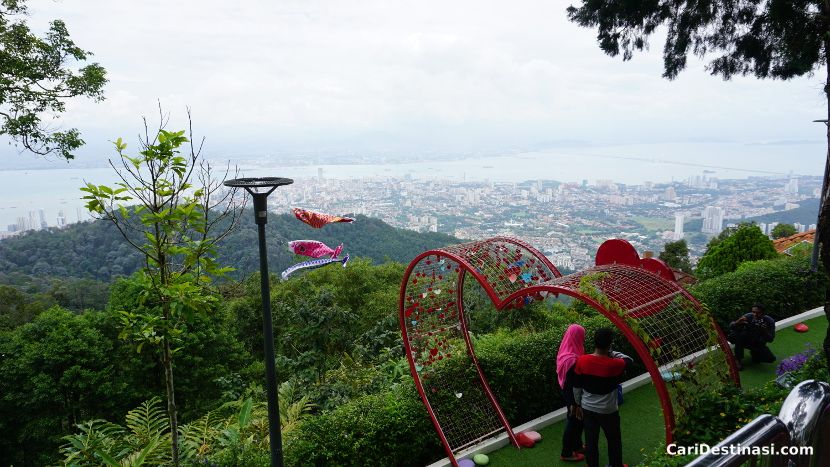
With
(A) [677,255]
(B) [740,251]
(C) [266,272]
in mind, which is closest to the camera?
(C) [266,272]

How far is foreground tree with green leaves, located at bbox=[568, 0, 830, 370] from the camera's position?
5.70m

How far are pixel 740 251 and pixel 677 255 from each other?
277 inches

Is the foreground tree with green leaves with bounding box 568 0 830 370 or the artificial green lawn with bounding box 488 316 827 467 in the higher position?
the foreground tree with green leaves with bounding box 568 0 830 370

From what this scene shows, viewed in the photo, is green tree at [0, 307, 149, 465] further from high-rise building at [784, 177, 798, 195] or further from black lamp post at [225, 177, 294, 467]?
high-rise building at [784, 177, 798, 195]

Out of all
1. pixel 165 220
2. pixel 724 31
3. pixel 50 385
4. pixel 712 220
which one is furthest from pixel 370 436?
pixel 712 220

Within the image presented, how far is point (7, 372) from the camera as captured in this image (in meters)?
12.0

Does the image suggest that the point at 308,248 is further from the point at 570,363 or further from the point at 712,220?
the point at 712,220

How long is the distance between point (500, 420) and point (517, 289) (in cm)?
176

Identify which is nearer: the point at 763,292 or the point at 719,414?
the point at 719,414

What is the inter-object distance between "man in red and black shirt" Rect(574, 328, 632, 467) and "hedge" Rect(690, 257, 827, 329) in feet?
16.1

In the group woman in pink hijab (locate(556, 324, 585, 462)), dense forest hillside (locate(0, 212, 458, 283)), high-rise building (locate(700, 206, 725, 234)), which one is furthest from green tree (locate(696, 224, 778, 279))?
high-rise building (locate(700, 206, 725, 234))

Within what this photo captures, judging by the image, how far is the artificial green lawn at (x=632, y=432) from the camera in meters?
5.05

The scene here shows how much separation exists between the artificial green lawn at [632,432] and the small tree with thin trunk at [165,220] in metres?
3.19

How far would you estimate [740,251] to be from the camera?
12391 mm
